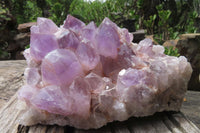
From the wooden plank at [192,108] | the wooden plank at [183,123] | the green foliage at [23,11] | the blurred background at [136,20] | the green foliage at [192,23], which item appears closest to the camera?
the wooden plank at [183,123]

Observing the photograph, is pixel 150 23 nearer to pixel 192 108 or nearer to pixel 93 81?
pixel 192 108

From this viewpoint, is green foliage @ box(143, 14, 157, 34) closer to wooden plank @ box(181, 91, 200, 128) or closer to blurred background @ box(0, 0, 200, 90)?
blurred background @ box(0, 0, 200, 90)

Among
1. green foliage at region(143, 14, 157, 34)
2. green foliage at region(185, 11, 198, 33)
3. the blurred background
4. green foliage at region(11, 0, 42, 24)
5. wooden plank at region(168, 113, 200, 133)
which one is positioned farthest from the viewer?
green foliage at region(11, 0, 42, 24)

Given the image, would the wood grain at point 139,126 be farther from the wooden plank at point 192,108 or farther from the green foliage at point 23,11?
the green foliage at point 23,11

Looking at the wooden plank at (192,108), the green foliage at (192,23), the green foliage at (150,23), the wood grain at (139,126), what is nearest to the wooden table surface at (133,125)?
the wood grain at (139,126)

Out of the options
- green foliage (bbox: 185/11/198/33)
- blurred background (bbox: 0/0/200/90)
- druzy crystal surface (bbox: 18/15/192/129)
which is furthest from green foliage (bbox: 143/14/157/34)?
druzy crystal surface (bbox: 18/15/192/129)

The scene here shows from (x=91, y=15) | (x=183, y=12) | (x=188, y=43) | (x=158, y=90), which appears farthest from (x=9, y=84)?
(x=183, y=12)

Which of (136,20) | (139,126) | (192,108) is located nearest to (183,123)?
(139,126)
